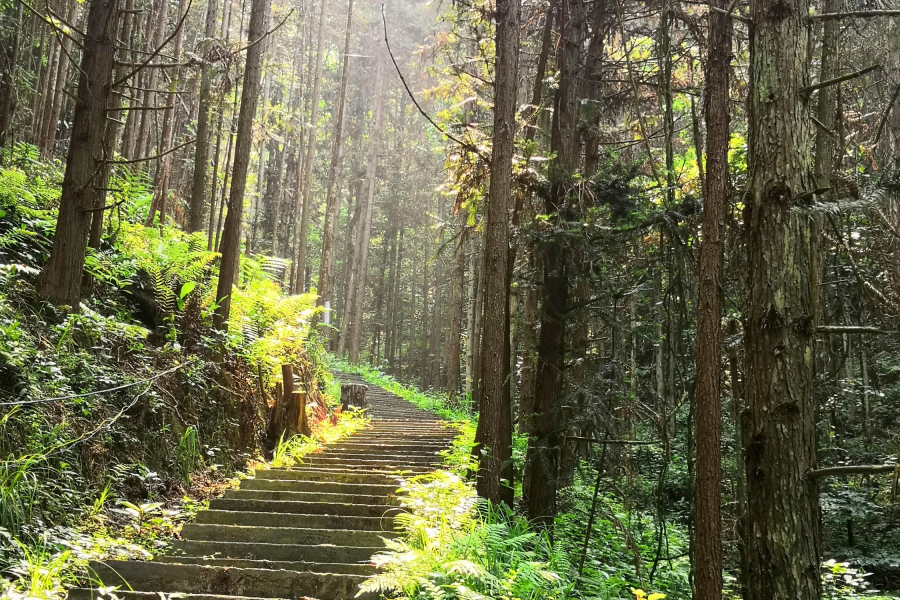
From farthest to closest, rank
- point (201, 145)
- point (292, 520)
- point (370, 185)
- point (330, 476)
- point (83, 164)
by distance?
point (370, 185) → point (201, 145) → point (330, 476) → point (83, 164) → point (292, 520)

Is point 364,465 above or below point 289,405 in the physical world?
below

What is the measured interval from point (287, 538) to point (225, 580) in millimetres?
1035

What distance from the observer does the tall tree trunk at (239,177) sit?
29.3ft

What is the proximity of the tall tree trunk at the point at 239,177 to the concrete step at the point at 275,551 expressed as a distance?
4084 mm

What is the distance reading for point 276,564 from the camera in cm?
509

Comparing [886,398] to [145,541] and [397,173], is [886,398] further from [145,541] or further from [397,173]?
[397,173]

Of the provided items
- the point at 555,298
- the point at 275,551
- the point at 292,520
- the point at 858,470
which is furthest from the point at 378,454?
the point at 858,470

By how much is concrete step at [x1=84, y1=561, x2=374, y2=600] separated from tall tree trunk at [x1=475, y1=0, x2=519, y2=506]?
2414 millimetres

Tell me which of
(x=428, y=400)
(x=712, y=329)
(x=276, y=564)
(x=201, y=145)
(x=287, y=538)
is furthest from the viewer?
(x=428, y=400)

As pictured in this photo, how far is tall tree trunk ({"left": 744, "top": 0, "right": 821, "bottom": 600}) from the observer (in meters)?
3.86

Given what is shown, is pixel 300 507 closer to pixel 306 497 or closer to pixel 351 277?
pixel 306 497

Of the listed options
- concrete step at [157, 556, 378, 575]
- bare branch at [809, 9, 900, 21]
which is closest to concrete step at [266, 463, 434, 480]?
concrete step at [157, 556, 378, 575]

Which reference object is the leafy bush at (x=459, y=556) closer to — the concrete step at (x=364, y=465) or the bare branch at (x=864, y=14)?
the concrete step at (x=364, y=465)

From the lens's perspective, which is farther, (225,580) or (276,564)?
(276,564)
